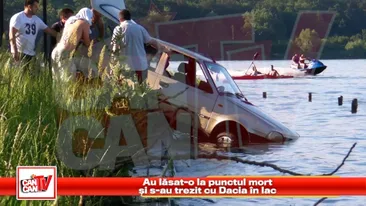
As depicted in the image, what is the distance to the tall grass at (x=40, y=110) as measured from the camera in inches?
289

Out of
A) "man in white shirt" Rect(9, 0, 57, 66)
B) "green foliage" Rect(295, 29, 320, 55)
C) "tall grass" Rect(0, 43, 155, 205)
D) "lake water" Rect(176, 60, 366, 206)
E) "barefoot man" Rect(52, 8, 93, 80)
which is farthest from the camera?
"green foliage" Rect(295, 29, 320, 55)

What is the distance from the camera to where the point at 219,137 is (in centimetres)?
1844

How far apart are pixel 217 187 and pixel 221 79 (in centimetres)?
1325

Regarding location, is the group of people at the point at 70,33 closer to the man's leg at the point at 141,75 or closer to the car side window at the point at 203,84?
the man's leg at the point at 141,75

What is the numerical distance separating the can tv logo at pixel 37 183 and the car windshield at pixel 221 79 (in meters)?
13.0

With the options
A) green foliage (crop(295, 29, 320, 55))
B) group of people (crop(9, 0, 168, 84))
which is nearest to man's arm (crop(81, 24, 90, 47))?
group of people (crop(9, 0, 168, 84))

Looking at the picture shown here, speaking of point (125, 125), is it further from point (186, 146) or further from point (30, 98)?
point (186, 146)

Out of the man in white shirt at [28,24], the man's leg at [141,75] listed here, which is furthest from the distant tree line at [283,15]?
the man's leg at [141,75]

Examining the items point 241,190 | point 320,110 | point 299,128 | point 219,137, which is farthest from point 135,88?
point 320,110

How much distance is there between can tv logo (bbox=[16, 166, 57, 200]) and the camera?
5105mm

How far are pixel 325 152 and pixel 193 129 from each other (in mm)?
4558

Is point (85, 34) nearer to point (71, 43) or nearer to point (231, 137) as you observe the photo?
point (71, 43)

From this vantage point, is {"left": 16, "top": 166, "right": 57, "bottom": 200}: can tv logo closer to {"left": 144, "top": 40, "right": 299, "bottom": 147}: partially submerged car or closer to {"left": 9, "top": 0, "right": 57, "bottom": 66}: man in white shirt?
{"left": 9, "top": 0, "right": 57, "bottom": 66}: man in white shirt

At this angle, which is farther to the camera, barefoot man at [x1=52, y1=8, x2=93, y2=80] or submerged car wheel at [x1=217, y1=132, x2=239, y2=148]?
submerged car wheel at [x1=217, y1=132, x2=239, y2=148]
